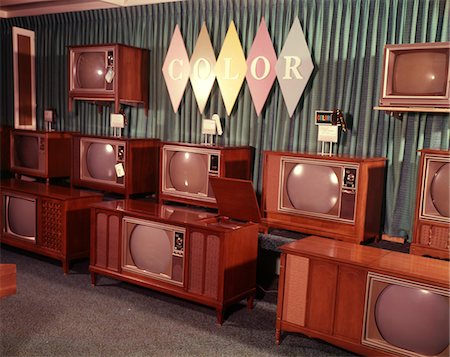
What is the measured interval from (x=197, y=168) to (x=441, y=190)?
64.7 inches

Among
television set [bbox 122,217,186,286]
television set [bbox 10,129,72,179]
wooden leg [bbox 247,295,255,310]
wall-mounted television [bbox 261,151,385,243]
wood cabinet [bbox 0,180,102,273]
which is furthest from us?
television set [bbox 10,129,72,179]

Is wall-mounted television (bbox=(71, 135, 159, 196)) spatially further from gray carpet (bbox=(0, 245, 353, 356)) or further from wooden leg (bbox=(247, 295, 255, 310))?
wooden leg (bbox=(247, 295, 255, 310))

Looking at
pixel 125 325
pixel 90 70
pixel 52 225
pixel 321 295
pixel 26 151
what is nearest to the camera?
pixel 321 295

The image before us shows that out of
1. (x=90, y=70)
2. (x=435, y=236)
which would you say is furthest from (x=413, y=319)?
(x=90, y=70)

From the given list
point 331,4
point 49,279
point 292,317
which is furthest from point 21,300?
point 331,4

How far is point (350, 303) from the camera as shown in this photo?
2422 mm

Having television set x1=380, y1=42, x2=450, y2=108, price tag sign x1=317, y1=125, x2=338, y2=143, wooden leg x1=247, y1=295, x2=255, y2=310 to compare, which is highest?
television set x1=380, y1=42, x2=450, y2=108

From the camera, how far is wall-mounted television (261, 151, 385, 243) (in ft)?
9.40

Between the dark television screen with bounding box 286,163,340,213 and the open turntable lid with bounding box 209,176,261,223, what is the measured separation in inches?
9.9

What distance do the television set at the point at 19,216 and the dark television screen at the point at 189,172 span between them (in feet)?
3.84

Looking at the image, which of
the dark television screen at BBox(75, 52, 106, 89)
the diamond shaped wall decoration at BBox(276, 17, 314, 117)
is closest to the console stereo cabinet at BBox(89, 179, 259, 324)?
the diamond shaped wall decoration at BBox(276, 17, 314, 117)

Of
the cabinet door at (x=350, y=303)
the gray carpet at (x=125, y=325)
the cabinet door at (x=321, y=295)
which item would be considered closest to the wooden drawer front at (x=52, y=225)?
the gray carpet at (x=125, y=325)

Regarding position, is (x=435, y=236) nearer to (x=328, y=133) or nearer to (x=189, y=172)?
(x=328, y=133)

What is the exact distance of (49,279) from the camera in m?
3.65
